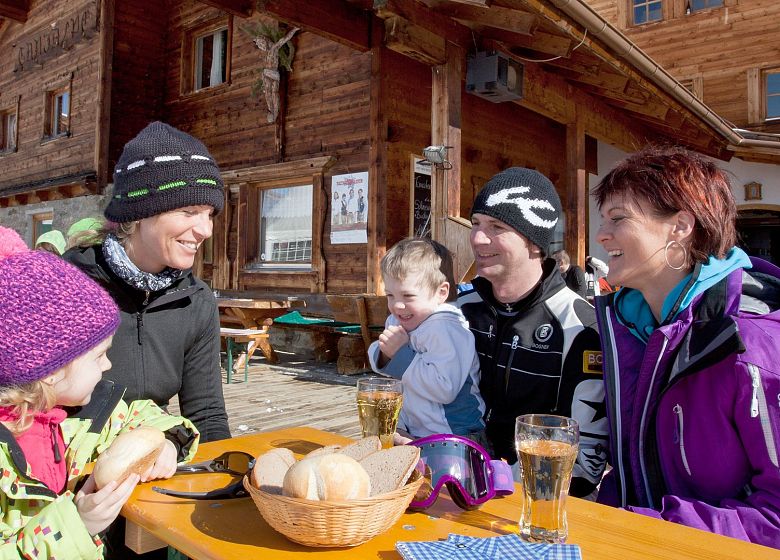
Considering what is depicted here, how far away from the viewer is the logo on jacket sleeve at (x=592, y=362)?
209 cm

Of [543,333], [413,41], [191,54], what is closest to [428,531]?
[543,333]

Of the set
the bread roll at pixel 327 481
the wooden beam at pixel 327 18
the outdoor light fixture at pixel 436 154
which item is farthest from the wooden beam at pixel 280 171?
the bread roll at pixel 327 481

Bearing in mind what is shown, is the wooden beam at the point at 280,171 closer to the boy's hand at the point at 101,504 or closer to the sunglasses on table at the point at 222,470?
the sunglasses on table at the point at 222,470

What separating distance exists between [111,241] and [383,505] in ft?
5.64

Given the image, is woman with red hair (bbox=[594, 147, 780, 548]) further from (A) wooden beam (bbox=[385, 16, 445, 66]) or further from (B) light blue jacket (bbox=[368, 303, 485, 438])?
(A) wooden beam (bbox=[385, 16, 445, 66])

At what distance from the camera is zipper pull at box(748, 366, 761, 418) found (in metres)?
1.54

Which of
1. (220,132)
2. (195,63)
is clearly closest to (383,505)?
(220,132)

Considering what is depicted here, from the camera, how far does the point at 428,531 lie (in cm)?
132

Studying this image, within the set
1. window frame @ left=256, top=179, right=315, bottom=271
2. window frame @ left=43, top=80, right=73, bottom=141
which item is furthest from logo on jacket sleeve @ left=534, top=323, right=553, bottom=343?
window frame @ left=43, top=80, right=73, bottom=141

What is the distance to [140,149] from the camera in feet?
7.56

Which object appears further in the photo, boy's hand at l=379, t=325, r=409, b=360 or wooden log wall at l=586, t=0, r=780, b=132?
wooden log wall at l=586, t=0, r=780, b=132

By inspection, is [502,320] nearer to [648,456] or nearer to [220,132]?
[648,456]

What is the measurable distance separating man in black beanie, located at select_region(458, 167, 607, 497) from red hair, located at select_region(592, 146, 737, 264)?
469 millimetres

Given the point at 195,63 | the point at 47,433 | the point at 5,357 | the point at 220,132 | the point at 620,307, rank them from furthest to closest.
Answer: the point at 195,63 < the point at 220,132 < the point at 620,307 < the point at 47,433 < the point at 5,357
